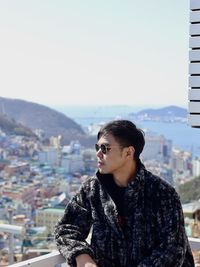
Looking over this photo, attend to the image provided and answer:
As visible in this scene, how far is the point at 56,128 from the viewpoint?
5.23 meters

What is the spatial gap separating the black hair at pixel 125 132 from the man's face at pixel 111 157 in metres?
0.02

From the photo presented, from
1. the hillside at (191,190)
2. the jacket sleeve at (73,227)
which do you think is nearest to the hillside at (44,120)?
the hillside at (191,190)

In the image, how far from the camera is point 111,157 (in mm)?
2002

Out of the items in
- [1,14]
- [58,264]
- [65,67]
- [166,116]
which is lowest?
[58,264]

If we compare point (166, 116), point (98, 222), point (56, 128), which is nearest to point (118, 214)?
point (98, 222)

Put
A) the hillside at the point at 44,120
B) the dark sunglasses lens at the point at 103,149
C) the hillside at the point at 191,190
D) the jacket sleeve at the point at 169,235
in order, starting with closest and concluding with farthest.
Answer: the jacket sleeve at the point at 169,235 < the dark sunglasses lens at the point at 103,149 < the hillside at the point at 191,190 < the hillside at the point at 44,120

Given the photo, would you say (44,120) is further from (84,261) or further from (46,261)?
(84,261)

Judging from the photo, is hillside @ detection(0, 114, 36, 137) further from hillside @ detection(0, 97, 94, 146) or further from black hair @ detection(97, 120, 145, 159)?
black hair @ detection(97, 120, 145, 159)

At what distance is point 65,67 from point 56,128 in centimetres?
608

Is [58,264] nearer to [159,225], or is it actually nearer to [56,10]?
[159,225]

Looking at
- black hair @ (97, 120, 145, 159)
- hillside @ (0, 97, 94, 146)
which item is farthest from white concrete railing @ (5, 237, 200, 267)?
hillside @ (0, 97, 94, 146)

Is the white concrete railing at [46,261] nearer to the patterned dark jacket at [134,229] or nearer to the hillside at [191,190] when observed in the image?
the patterned dark jacket at [134,229]

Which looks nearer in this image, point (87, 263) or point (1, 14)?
point (87, 263)

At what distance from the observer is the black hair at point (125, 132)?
199 centimetres
